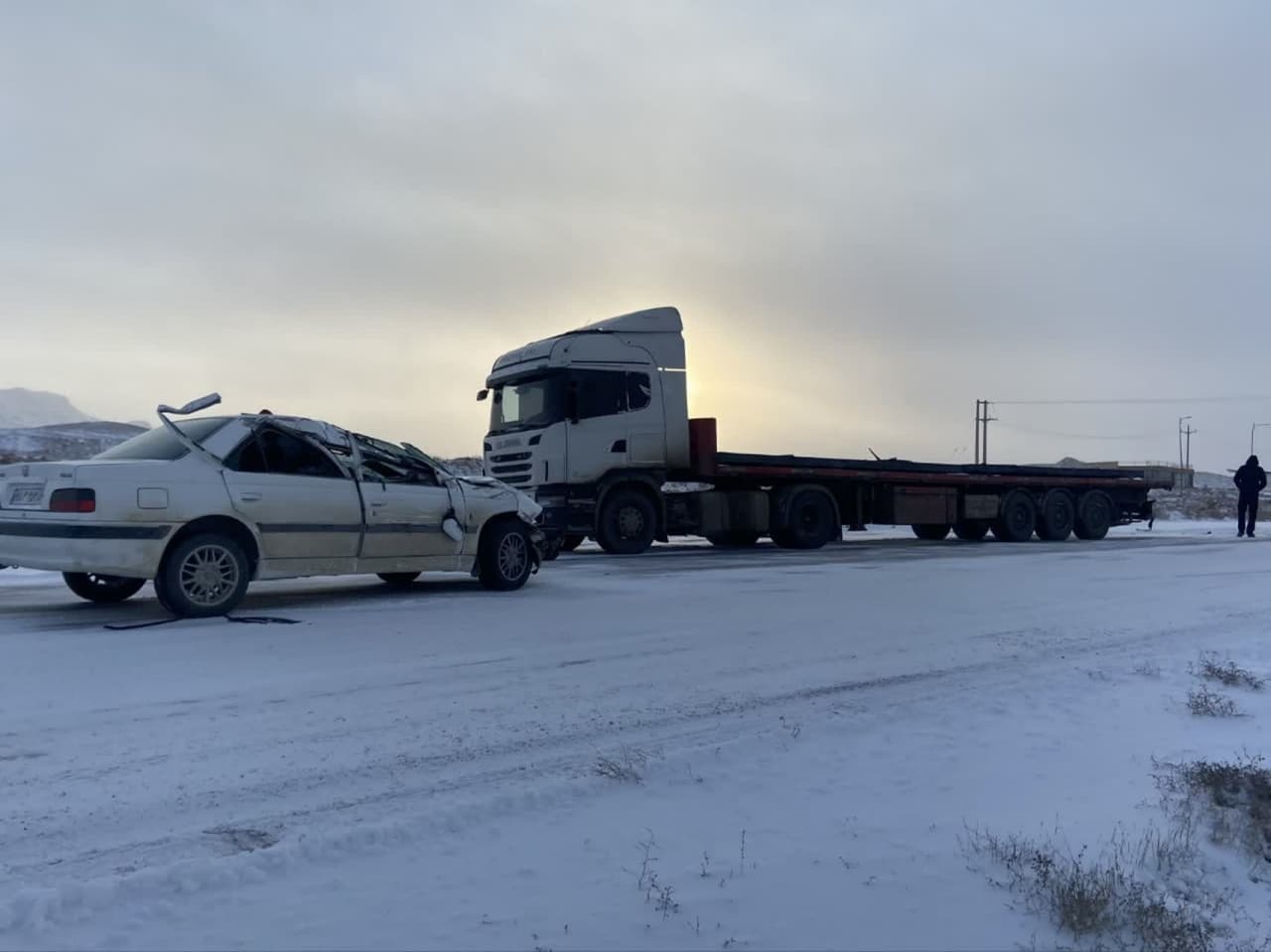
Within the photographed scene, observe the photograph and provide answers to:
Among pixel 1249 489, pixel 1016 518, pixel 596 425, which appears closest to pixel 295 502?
pixel 596 425

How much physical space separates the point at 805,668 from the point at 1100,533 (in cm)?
1963

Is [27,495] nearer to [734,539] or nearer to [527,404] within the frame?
[527,404]

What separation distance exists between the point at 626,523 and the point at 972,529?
1000 centimetres

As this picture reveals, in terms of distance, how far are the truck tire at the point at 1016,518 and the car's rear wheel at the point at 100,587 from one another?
59.0 ft

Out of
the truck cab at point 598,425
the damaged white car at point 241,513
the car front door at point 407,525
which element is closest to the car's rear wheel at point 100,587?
the damaged white car at point 241,513

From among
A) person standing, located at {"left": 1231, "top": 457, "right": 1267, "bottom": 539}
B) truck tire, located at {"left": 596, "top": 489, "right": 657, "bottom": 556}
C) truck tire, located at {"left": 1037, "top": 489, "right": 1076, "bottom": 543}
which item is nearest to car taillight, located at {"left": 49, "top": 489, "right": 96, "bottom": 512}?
truck tire, located at {"left": 596, "top": 489, "right": 657, "bottom": 556}

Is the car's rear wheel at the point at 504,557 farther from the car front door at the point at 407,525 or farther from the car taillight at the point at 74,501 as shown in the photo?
the car taillight at the point at 74,501

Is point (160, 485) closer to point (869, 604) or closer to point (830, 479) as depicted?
point (869, 604)

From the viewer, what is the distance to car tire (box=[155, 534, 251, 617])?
777 cm

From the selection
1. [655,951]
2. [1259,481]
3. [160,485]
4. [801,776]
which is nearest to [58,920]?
[655,951]

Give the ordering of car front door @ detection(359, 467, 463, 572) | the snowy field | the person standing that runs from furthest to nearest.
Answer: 1. the person standing
2. car front door @ detection(359, 467, 463, 572)
3. the snowy field

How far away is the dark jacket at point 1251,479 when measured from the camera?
2366 cm

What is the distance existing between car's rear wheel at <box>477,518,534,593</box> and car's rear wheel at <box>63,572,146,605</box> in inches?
119

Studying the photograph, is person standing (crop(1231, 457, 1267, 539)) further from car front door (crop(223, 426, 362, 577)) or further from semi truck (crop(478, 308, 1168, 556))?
car front door (crop(223, 426, 362, 577))
